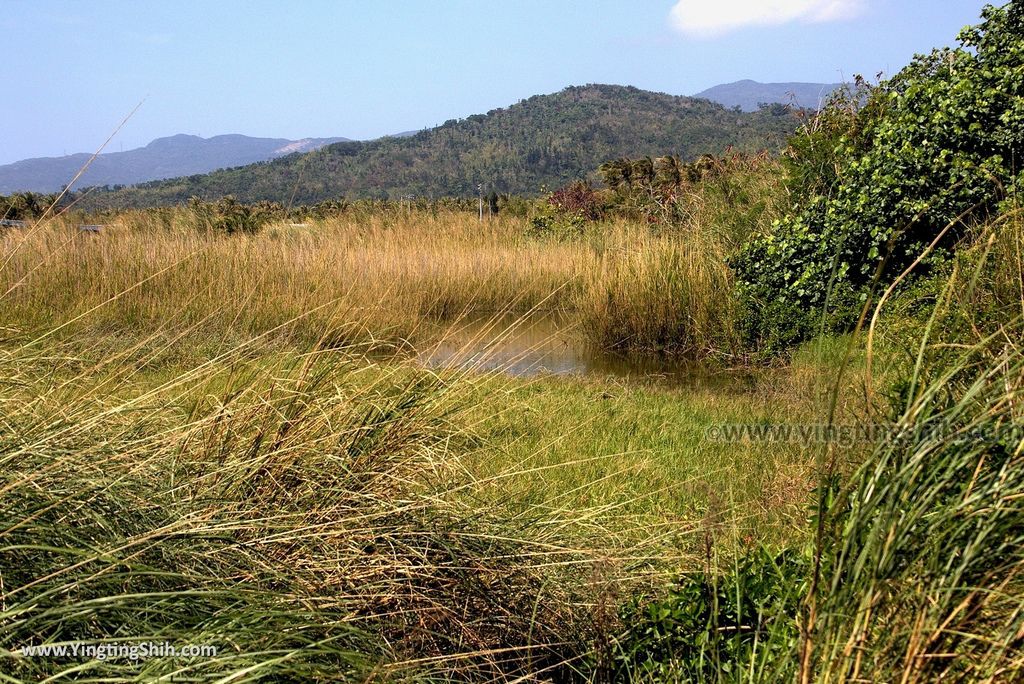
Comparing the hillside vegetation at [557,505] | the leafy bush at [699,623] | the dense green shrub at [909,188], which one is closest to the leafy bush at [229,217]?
the hillside vegetation at [557,505]

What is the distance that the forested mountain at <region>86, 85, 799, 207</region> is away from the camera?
52844mm

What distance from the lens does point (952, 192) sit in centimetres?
550

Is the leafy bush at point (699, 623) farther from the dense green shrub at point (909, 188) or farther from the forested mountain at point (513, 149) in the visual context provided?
the forested mountain at point (513, 149)

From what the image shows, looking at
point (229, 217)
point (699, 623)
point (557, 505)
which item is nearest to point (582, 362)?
point (557, 505)

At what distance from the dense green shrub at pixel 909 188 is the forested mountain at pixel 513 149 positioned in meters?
40.5

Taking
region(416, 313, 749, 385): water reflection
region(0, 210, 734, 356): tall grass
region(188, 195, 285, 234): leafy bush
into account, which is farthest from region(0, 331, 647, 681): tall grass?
region(188, 195, 285, 234): leafy bush

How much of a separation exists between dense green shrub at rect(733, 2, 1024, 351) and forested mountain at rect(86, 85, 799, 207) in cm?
4055

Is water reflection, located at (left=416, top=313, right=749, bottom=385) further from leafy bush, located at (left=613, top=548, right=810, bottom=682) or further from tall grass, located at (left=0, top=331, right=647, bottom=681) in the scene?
leafy bush, located at (left=613, top=548, right=810, bottom=682)

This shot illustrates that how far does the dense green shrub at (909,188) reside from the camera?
17.7ft

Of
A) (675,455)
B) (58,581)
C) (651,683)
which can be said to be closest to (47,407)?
(58,581)

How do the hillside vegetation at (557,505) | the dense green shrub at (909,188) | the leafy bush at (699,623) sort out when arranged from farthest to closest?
the dense green shrub at (909,188) < the leafy bush at (699,623) < the hillside vegetation at (557,505)

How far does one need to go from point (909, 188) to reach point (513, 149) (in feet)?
216

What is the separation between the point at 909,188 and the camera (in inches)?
225

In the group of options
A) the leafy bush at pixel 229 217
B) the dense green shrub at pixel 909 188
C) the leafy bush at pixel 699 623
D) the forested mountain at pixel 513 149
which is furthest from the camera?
the forested mountain at pixel 513 149
